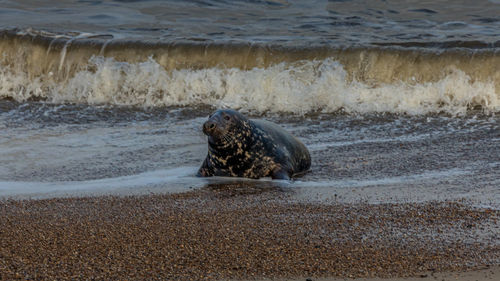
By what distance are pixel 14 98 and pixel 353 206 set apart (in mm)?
10282

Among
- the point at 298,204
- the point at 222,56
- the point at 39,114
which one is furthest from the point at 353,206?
the point at 222,56

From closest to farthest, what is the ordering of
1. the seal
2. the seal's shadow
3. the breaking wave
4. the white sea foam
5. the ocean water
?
1. the seal's shadow
2. the ocean water
3. the seal
4. the white sea foam
5. the breaking wave

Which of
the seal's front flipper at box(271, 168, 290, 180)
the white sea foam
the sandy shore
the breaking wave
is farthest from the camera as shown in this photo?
the breaking wave

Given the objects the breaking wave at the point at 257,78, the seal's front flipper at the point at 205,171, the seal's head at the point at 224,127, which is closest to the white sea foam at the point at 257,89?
the breaking wave at the point at 257,78

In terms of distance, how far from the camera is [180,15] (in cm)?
2183

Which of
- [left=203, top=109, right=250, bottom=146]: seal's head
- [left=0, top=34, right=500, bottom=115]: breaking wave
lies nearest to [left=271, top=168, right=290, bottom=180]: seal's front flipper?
[left=203, top=109, right=250, bottom=146]: seal's head

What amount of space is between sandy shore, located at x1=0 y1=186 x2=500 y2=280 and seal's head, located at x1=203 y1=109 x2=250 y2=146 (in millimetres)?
1412

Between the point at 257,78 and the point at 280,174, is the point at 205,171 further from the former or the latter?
the point at 257,78

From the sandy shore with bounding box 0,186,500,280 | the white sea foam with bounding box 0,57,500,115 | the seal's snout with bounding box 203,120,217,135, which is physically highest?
the seal's snout with bounding box 203,120,217,135

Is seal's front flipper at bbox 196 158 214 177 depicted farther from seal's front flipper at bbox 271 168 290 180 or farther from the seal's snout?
seal's front flipper at bbox 271 168 290 180

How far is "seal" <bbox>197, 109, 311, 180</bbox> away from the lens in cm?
760

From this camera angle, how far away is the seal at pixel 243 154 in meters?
7.60

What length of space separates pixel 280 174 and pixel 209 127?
88cm

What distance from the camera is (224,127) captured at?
7602mm
